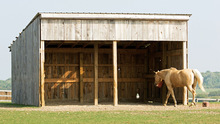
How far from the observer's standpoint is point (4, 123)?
1622cm

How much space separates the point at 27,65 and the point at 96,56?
17.6ft

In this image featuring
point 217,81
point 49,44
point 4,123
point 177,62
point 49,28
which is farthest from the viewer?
point 217,81

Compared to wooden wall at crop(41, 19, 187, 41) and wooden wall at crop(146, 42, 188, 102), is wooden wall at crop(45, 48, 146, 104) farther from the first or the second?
wooden wall at crop(41, 19, 187, 41)

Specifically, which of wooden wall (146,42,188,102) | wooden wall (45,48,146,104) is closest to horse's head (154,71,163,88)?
wooden wall (146,42,188,102)

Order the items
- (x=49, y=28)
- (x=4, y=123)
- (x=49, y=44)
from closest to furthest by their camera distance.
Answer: (x=4, y=123)
(x=49, y=28)
(x=49, y=44)

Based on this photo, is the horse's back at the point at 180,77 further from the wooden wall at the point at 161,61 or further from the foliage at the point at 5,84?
the foliage at the point at 5,84

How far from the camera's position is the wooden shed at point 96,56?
24562mm

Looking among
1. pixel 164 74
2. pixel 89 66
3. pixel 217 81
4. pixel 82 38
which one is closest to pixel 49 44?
pixel 89 66

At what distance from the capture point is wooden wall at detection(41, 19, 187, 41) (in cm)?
2434

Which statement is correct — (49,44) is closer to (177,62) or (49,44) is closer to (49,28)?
(49,28)

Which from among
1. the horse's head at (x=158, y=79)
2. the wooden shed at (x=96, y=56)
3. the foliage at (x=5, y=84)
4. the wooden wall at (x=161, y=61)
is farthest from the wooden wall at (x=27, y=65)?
the foliage at (x=5, y=84)

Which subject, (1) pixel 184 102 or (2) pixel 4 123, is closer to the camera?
(2) pixel 4 123

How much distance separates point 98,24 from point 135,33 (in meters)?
2.15

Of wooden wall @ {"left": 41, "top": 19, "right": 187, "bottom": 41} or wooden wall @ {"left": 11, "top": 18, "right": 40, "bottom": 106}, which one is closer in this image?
wooden wall @ {"left": 41, "top": 19, "right": 187, "bottom": 41}
